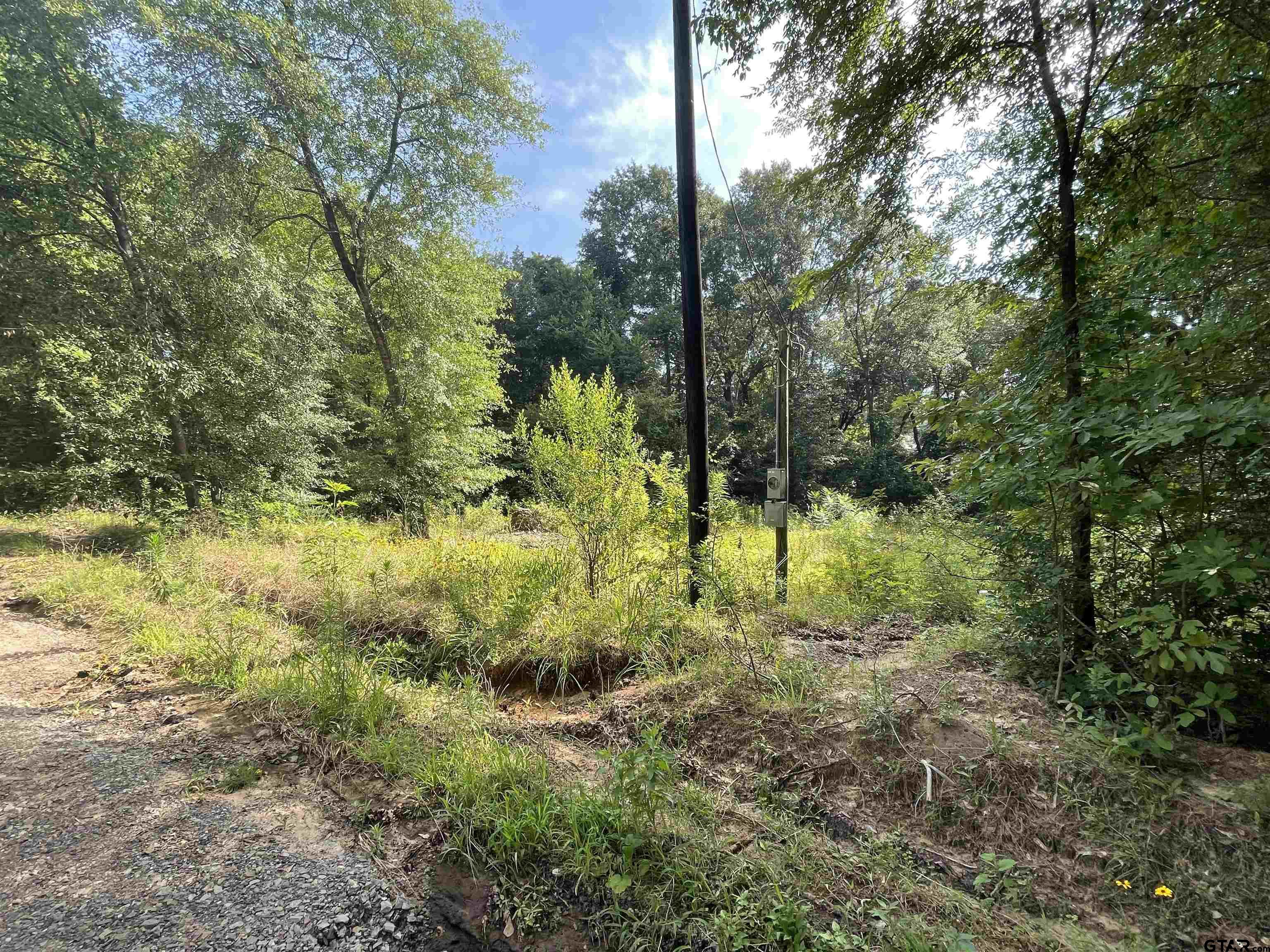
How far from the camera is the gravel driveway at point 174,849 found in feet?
5.14

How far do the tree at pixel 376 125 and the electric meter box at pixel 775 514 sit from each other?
7585 millimetres

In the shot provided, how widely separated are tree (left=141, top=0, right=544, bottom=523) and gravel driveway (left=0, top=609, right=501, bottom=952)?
Answer: 718 cm

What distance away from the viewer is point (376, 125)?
28.1 ft

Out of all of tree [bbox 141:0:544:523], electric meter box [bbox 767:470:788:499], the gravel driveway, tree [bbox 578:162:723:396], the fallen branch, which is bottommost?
the gravel driveway

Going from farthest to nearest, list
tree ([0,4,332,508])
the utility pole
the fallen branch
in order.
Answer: tree ([0,4,332,508])
the utility pole
the fallen branch

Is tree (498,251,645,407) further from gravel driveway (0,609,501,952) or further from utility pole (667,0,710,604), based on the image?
gravel driveway (0,609,501,952)

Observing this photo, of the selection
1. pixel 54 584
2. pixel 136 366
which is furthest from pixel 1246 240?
pixel 136 366

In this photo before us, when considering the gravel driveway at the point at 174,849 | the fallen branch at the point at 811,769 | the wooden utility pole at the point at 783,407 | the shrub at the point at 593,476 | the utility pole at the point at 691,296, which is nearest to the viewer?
the gravel driveway at the point at 174,849

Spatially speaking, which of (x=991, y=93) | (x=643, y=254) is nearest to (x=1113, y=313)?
(x=991, y=93)

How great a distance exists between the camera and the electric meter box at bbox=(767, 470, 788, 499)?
194 inches

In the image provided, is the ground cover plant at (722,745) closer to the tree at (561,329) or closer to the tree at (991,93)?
the tree at (991,93)

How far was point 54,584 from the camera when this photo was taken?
4895 millimetres

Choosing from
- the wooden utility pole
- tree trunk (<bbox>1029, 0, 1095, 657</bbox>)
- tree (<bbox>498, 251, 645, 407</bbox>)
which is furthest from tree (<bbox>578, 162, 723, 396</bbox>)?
tree trunk (<bbox>1029, 0, 1095, 657</bbox>)

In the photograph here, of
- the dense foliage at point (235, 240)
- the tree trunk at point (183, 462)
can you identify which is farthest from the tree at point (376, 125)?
the tree trunk at point (183, 462)
